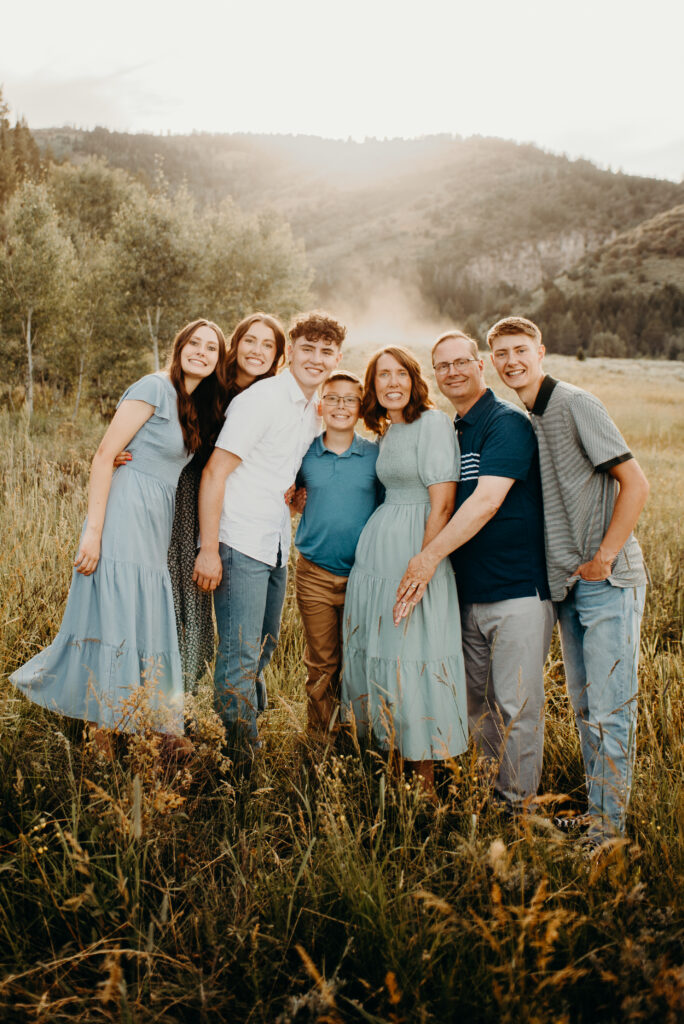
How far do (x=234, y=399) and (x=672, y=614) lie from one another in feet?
13.1

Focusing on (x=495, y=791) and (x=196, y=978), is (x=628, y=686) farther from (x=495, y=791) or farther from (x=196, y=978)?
(x=196, y=978)

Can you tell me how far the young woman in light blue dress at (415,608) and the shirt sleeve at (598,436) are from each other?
0.63m

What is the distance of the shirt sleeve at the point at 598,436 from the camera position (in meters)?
2.69

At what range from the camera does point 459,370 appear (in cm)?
305

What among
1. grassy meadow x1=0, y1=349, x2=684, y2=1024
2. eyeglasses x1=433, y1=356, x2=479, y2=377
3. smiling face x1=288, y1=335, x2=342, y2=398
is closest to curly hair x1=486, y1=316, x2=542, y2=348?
eyeglasses x1=433, y1=356, x2=479, y2=377

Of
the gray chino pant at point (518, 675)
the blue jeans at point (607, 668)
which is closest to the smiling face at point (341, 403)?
the gray chino pant at point (518, 675)

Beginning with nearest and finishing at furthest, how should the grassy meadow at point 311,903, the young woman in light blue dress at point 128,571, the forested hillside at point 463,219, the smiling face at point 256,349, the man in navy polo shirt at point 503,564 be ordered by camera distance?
1. the grassy meadow at point 311,903
2. the man in navy polo shirt at point 503,564
3. the young woman in light blue dress at point 128,571
4. the smiling face at point 256,349
5. the forested hillside at point 463,219

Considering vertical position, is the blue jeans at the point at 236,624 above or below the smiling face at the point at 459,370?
below

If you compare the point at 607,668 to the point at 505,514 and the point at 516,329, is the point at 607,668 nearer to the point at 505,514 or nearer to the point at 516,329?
the point at 505,514

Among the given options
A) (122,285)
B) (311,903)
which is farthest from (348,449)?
(122,285)

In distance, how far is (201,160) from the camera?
142125 millimetres

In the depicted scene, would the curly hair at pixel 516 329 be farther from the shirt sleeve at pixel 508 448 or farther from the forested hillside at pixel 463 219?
the forested hillside at pixel 463 219

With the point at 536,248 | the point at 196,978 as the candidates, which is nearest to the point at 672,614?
the point at 196,978

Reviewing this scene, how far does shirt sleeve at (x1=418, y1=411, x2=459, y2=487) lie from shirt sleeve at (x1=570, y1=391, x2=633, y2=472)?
614 mm
